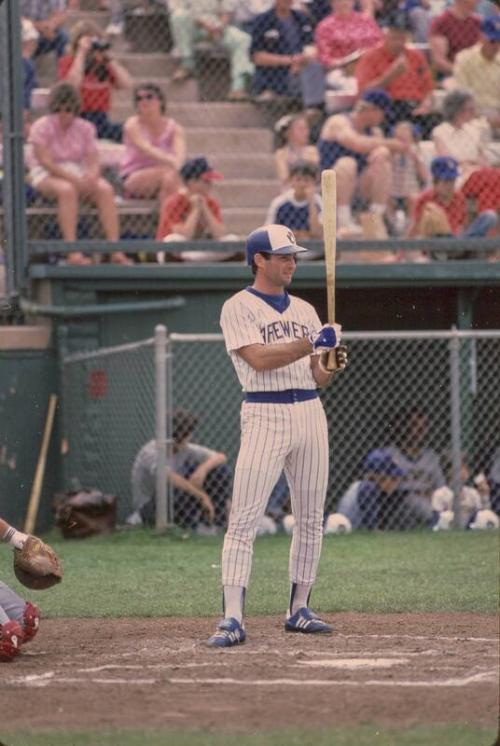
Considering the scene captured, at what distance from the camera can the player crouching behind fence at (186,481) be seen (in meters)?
12.2

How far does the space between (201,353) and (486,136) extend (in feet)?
11.3

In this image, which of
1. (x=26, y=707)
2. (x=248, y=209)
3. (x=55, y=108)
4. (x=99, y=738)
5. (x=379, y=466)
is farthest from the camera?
(x=248, y=209)

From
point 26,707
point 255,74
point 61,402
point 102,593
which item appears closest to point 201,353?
point 61,402

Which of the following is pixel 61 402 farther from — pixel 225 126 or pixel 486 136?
pixel 486 136

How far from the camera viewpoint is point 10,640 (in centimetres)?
650

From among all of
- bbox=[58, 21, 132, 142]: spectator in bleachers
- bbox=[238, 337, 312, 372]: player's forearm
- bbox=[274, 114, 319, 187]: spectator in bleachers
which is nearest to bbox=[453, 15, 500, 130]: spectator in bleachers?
bbox=[274, 114, 319, 187]: spectator in bleachers

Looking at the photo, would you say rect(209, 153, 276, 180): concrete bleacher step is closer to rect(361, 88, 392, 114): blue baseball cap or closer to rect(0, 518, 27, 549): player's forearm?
rect(361, 88, 392, 114): blue baseball cap

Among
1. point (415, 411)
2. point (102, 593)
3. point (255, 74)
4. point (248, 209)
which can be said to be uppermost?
point (255, 74)

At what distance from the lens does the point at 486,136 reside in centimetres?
1461

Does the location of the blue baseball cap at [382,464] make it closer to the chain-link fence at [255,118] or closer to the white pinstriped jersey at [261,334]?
the chain-link fence at [255,118]

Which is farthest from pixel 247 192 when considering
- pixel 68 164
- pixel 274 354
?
pixel 274 354

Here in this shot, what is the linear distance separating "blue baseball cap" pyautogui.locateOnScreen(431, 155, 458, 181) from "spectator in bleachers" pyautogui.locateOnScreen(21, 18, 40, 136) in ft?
11.8

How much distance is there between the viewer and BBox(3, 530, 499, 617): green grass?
851 centimetres

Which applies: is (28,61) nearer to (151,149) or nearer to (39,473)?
(151,149)
